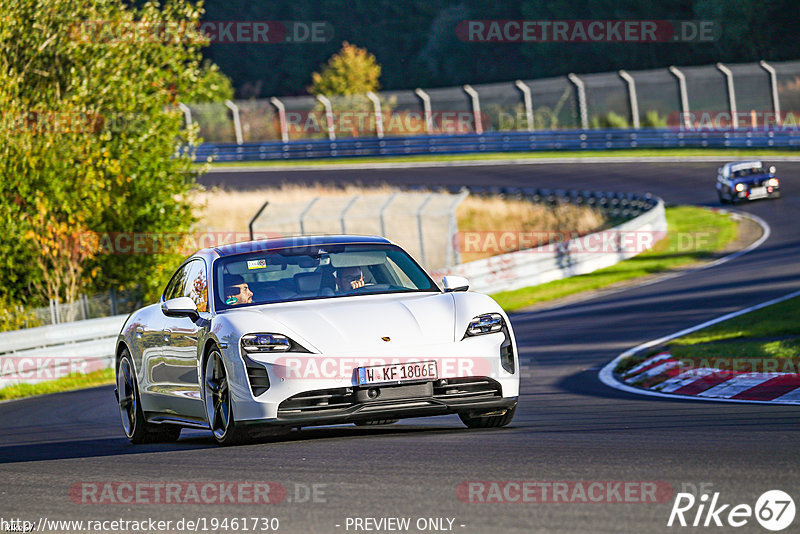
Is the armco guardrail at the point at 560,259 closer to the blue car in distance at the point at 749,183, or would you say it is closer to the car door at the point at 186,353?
the blue car in distance at the point at 749,183

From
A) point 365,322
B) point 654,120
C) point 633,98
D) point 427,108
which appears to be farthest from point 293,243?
point 427,108

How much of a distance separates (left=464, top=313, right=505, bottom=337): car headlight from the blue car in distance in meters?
28.7

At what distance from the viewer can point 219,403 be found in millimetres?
8523

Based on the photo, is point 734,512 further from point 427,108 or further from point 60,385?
point 427,108

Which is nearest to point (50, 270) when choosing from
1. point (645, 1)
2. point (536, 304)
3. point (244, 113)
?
point (536, 304)

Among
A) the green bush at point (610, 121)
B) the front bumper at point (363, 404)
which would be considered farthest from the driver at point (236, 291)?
the green bush at point (610, 121)

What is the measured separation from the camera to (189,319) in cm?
921

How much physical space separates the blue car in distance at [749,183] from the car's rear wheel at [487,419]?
92.9 feet

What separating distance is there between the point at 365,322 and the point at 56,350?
1114cm

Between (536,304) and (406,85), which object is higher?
(406,85)

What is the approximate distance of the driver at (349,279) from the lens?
9.12 metres

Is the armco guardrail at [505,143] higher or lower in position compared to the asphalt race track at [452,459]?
higher

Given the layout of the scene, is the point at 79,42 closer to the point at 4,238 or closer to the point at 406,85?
the point at 4,238

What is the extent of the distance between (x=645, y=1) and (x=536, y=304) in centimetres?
5306
